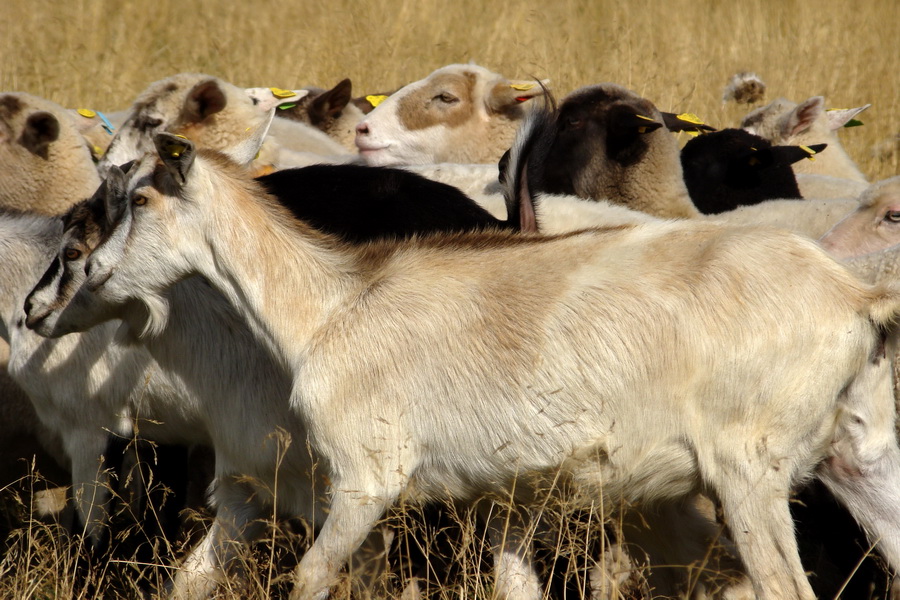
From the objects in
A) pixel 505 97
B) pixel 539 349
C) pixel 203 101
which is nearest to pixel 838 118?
pixel 505 97

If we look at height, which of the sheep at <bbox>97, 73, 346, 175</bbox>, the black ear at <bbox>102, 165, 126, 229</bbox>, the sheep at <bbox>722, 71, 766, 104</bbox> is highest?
the sheep at <bbox>722, 71, 766, 104</bbox>

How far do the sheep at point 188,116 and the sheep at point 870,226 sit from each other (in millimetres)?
3200

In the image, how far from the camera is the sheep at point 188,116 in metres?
5.96

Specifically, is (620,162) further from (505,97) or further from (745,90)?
(745,90)

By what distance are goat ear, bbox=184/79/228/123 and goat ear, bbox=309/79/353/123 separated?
2885mm

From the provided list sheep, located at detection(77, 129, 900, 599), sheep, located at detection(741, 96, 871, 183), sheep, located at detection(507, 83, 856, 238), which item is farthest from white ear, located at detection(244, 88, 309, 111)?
sheep, located at detection(741, 96, 871, 183)

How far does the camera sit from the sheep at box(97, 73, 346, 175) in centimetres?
596

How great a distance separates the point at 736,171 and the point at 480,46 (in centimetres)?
590

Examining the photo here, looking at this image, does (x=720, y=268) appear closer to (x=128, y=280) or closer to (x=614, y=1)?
(x=128, y=280)

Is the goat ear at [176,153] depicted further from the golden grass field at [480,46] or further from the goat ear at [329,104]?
→ the golden grass field at [480,46]

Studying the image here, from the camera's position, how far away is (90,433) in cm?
454

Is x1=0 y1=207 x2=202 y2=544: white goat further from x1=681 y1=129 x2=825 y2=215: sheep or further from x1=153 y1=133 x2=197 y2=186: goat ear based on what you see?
x1=681 y1=129 x2=825 y2=215: sheep

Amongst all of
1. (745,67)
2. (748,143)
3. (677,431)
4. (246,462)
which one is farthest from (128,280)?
(745,67)

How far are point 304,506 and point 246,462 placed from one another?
0.89 ft
